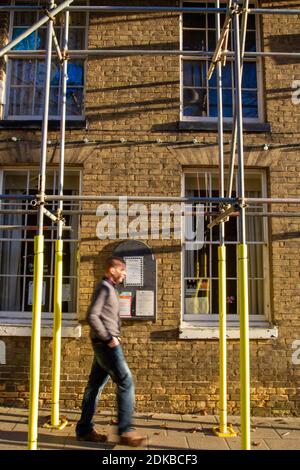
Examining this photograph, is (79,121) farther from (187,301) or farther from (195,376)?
(195,376)

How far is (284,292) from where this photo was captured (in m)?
6.43

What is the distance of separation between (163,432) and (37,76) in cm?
539

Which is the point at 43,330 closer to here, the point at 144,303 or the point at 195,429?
the point at 144,303

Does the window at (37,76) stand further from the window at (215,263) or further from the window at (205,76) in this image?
the window at (215,263)

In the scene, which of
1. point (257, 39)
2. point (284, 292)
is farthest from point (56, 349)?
point (257, 39)

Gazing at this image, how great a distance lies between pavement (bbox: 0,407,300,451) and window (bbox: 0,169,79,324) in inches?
54.5

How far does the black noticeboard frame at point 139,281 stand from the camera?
6359mm

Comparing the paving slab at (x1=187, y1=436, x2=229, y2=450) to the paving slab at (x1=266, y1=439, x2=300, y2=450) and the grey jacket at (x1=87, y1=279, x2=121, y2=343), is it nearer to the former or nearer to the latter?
the paving slab at (x1=266, y1=439, x2=300, y2=450)

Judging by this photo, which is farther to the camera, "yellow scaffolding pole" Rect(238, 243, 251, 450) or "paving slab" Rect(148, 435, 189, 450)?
"paving slab" Rect(148, 435, 189, 450)

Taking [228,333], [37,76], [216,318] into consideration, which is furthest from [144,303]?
[37,76]

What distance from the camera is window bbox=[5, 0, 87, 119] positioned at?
23.3 ft

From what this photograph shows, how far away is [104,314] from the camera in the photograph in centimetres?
471

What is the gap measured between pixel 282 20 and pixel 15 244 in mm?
5176

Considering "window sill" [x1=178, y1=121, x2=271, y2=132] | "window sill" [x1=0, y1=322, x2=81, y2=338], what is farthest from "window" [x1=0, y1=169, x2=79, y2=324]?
"window sill" [x1=178, y1=121, x2=271, y2=132]
